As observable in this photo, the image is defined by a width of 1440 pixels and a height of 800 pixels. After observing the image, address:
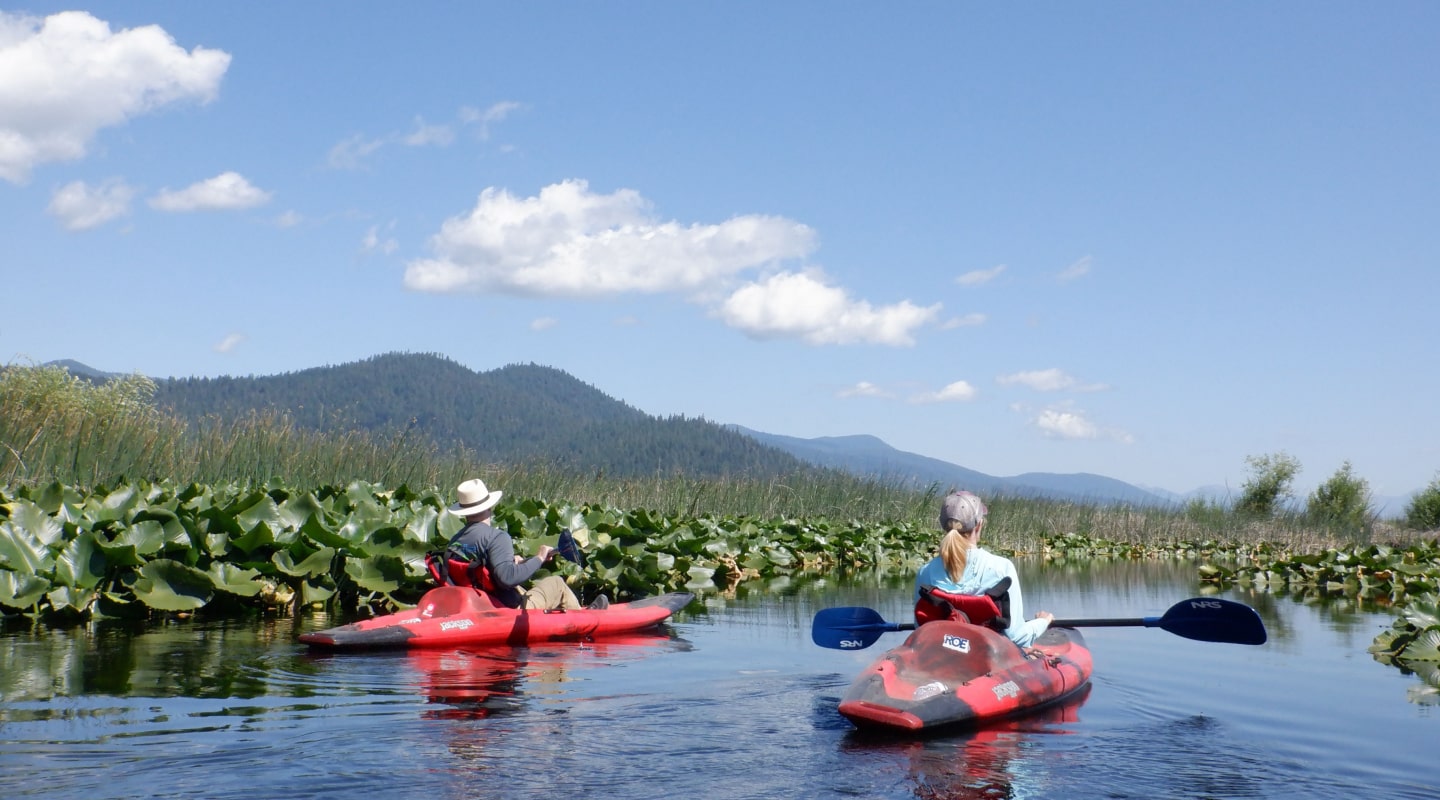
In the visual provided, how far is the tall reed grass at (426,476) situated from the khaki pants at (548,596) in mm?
3821

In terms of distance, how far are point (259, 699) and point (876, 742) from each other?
130 inches

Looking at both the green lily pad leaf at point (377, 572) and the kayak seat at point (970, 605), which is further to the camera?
the green lily pad leaf at point (377, 572)

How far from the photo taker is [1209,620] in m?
7.97

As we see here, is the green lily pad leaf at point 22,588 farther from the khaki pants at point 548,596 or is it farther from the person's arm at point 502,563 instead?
the khaki pants at point 548,596

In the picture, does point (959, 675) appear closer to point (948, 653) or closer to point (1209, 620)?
point (948, 653)

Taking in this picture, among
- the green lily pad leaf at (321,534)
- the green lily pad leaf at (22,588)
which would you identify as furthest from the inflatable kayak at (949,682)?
the green lily pad leaf at (22,588)

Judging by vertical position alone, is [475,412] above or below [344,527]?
above

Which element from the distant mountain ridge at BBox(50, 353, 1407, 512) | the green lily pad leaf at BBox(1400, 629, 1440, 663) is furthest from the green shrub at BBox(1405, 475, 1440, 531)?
the distant mountain ridge at BBox(50, 353, 1407, 512)

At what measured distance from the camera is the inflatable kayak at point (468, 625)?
8484 millimetres

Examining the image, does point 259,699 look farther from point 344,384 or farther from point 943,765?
point 344,384

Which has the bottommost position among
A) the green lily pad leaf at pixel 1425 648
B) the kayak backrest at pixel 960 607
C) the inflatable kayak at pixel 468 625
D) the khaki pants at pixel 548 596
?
the green lily pad leaf at pixel 1425 648

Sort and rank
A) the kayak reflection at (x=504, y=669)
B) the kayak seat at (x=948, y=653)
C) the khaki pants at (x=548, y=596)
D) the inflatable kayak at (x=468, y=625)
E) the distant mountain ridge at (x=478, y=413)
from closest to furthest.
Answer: the kayak seat at (x=948, y=653) < the kayak reflection at (x=504, y=669) < the inflatable kayak at (x=468, y=625) < the khaki pants at (x=548, y=596) < the distant mountain ridge at (x=478, y=413)

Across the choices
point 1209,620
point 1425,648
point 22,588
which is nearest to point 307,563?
point 22,588

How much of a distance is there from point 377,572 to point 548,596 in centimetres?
180
